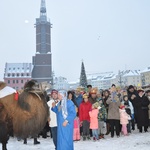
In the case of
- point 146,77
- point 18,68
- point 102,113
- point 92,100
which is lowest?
point 102,113

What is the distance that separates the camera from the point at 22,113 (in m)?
3.16

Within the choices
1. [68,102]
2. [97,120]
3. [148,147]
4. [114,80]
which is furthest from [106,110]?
[114,80]

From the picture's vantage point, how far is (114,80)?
456 ft

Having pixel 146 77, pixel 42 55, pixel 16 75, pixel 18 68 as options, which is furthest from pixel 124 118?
pixel 146 77

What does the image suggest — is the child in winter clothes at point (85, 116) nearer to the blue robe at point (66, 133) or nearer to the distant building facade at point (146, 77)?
the blue robe at point (66, 133)

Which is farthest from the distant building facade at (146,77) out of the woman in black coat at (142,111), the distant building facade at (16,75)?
the woman in black coat at (142,111)

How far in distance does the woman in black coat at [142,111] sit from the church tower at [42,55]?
82.5 metres

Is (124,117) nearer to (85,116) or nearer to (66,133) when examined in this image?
(85,116)

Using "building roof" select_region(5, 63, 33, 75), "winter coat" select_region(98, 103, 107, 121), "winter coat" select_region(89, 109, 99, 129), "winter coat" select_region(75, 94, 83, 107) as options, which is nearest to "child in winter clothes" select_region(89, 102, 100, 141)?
"winter coat" select_region(89, 109, 99, 129)

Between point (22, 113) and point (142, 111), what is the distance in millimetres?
7810

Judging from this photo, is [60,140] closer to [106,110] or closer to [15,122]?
[15,122]

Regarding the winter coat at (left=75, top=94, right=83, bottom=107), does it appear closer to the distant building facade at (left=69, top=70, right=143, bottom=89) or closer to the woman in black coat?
the woman in black coat

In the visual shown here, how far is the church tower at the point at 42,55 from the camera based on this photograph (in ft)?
312

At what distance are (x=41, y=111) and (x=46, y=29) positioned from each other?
103 metres
